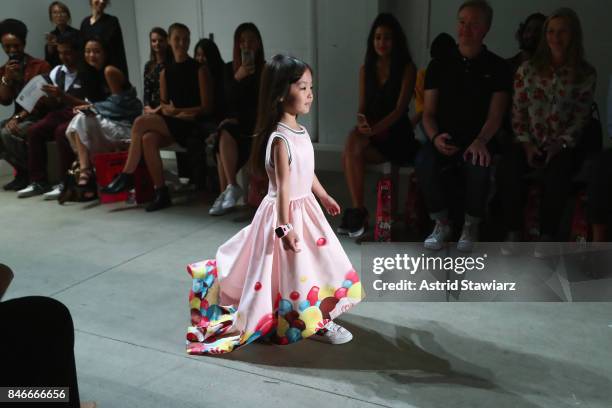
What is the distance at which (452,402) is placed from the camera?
206 cm

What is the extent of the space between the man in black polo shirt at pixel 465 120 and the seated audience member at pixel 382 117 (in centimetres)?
32

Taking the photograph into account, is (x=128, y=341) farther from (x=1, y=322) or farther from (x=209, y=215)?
(x=209, y=215)

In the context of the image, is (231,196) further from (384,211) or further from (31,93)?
(31,93)

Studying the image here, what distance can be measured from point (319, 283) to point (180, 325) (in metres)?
0.75

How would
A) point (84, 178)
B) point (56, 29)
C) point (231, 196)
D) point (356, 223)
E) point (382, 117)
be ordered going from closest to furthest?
point (356, 223)
point (382, 117)
point (231, 196)
point (84, 178)
point (56, 29)

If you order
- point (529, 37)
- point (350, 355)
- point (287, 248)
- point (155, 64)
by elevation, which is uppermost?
point (529, 37)

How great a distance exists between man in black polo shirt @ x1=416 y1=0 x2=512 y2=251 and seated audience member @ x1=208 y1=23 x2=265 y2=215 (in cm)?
149

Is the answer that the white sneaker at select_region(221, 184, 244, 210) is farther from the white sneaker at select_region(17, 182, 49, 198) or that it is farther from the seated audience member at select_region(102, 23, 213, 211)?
the white sneaker at select_region(17, 182, 49, 198)

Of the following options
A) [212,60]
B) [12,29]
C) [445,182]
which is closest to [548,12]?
[445,182]

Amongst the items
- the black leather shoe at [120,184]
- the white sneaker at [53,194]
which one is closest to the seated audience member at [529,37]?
the black leather shoe at [120,184]

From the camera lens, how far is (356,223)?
3875 mm

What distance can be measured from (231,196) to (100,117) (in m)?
1.52

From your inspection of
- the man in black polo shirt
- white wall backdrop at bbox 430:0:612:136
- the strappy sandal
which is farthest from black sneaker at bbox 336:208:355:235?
the strappy sandal

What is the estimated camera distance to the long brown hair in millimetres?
3244
